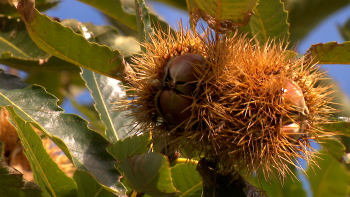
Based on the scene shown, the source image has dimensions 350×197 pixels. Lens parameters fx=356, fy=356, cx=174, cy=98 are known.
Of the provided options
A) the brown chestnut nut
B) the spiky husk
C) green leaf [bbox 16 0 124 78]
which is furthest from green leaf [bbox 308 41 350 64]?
green leaf [bbox 16 0 124 78]

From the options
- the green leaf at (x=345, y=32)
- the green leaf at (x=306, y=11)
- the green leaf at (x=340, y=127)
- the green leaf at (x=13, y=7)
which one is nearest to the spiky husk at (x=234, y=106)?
the green leaf at (x=340, y=127)

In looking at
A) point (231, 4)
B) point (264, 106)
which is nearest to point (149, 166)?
Result: point (264, 106)

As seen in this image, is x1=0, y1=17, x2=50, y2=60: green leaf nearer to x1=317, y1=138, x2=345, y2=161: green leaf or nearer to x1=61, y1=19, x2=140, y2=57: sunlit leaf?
x1=61, y1=19, x2=140, y2=57: sunlit leaf

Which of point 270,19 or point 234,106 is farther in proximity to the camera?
point 270,19

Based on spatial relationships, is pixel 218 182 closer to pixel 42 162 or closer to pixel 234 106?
pixel 234 106

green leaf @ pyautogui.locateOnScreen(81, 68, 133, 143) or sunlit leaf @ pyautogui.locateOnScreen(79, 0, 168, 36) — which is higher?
sunlit leaf @ pyautogui.locateOnScreen(79, 0, 168, 36)

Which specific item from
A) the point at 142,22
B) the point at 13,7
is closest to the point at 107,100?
the point at 142,22
